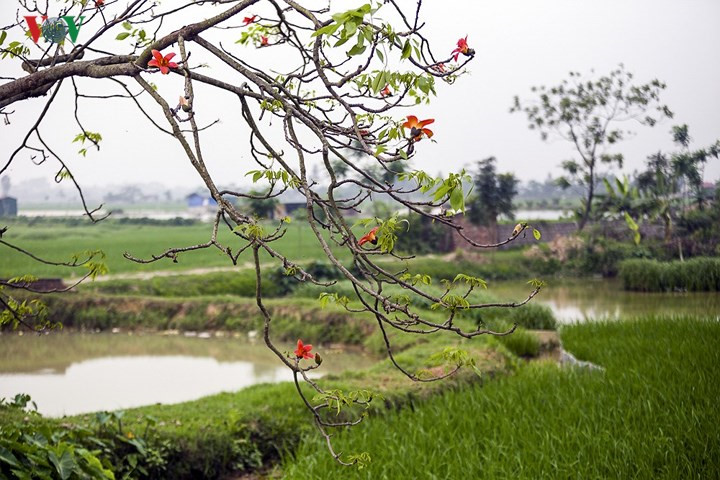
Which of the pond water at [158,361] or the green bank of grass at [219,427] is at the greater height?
the green bank of grass at [219,427]

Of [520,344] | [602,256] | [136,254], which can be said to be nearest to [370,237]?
[520,344]

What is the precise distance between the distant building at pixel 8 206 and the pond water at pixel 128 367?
2985mm

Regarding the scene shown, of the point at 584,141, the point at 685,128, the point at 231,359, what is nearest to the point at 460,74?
the point at 231,359

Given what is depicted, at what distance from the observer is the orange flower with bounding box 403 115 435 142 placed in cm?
122

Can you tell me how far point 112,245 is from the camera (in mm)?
11836

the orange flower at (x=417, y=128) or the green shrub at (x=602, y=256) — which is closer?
the orange flower at (x=417, y=128)

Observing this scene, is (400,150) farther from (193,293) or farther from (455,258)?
(455,258)

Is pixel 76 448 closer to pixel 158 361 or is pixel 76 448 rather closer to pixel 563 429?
pixel 563 429

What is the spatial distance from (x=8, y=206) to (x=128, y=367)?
4.79m

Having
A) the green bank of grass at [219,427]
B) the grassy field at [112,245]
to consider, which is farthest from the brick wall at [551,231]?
the green bank of grass at [219,427]

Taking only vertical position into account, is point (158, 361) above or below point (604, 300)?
below

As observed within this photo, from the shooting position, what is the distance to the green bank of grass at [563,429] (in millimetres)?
2389

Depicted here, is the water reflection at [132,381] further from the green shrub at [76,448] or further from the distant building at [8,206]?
the distant building at [8,206]

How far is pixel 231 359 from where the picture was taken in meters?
6.23
